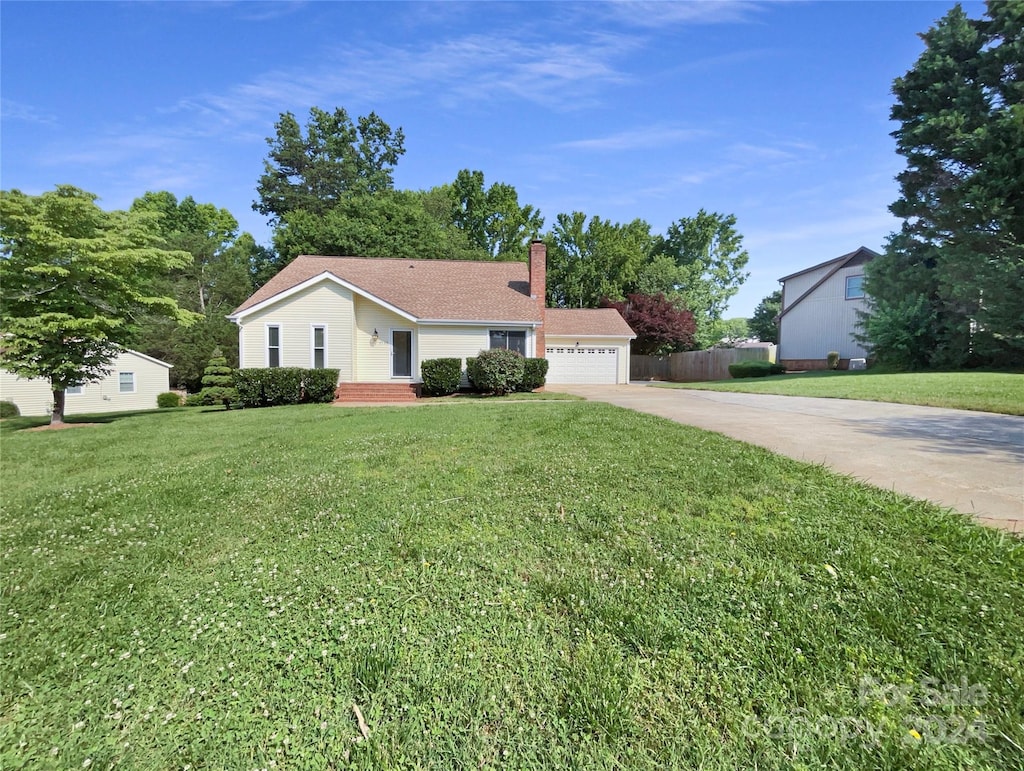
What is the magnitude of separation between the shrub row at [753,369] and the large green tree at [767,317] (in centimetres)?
2091

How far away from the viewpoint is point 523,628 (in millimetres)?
2240

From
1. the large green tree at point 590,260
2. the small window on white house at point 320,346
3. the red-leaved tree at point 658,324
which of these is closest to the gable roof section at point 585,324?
the red-leaved tree at point 658,324

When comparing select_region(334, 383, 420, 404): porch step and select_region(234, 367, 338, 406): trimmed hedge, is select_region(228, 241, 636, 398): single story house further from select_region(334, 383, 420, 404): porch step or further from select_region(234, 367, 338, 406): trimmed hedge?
select_region(234, 367, 338, 406): trimmed hedge

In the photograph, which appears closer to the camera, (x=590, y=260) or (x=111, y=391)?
(x=111, y=391)

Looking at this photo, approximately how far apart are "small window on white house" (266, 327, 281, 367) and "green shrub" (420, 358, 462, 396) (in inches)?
206

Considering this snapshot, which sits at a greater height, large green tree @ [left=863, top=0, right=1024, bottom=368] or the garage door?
large green tree @ [left=863, top=0, right=1024, bottom=368]

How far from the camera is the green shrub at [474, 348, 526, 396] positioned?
14555 mm

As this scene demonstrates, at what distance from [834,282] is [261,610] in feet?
106

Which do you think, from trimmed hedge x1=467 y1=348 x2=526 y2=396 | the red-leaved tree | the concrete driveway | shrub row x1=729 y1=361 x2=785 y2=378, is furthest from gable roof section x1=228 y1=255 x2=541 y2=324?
shrub row x1=729 y1=361 x2=785 y2=378

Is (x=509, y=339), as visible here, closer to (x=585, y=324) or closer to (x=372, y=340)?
(x=372, y=340)

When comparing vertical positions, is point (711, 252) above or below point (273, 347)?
above

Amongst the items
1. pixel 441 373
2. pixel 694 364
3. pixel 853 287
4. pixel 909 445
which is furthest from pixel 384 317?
pixel 853 287

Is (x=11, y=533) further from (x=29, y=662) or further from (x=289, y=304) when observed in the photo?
(x=289, y=304)

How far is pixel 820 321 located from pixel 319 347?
92.4 ft
